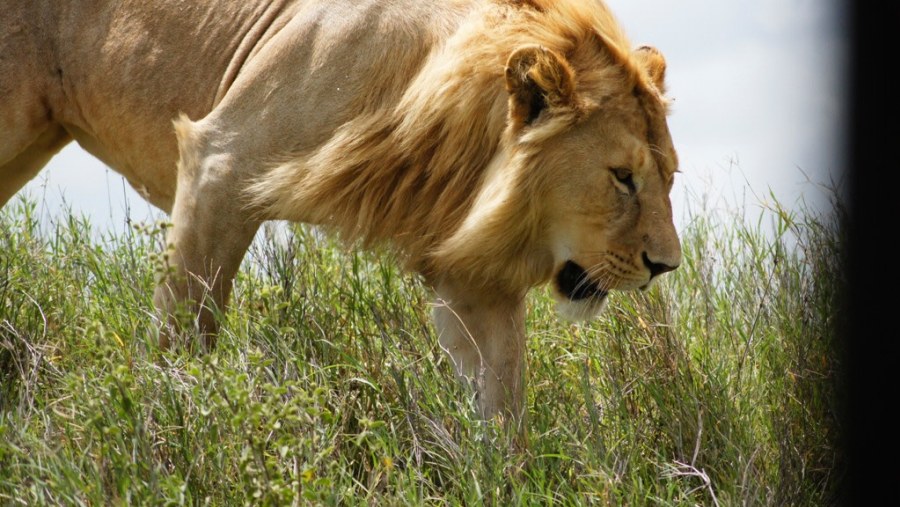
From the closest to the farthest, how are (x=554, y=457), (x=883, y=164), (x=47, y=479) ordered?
(x=883, y=164)
(x=47, y=479)
(x=554, y=457)

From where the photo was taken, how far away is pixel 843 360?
3016mm

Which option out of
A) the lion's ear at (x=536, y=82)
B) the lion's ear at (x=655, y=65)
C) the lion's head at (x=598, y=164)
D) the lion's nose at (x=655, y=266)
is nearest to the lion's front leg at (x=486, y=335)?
the lion's head at (x=598, y=164)

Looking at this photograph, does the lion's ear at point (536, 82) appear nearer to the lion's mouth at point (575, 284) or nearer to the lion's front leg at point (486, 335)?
the lion's mouth at point (575, 284)

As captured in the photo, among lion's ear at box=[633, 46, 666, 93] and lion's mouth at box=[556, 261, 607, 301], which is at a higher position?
lion's ear at box=[633, 46, 666, 93]

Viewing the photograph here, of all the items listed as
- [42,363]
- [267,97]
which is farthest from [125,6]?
[42,363]

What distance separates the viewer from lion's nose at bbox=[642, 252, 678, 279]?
3625 millimetres

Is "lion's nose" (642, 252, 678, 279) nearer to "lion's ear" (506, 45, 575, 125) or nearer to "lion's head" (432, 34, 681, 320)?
"lion's head" (432, 34, 681, 320)

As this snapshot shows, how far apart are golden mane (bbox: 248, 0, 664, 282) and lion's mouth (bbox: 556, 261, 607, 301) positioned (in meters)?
0.19

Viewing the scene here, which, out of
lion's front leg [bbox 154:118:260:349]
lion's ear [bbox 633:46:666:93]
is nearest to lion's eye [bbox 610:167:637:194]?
lion's ear [bbox 633:46:666:93]

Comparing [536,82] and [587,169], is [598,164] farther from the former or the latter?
[536,82]

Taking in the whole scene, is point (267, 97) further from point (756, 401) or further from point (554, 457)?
point (756, 401)

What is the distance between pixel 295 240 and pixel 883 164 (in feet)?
10.2

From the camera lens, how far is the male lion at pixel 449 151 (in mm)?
3633

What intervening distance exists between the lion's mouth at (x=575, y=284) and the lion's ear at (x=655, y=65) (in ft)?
2.29
